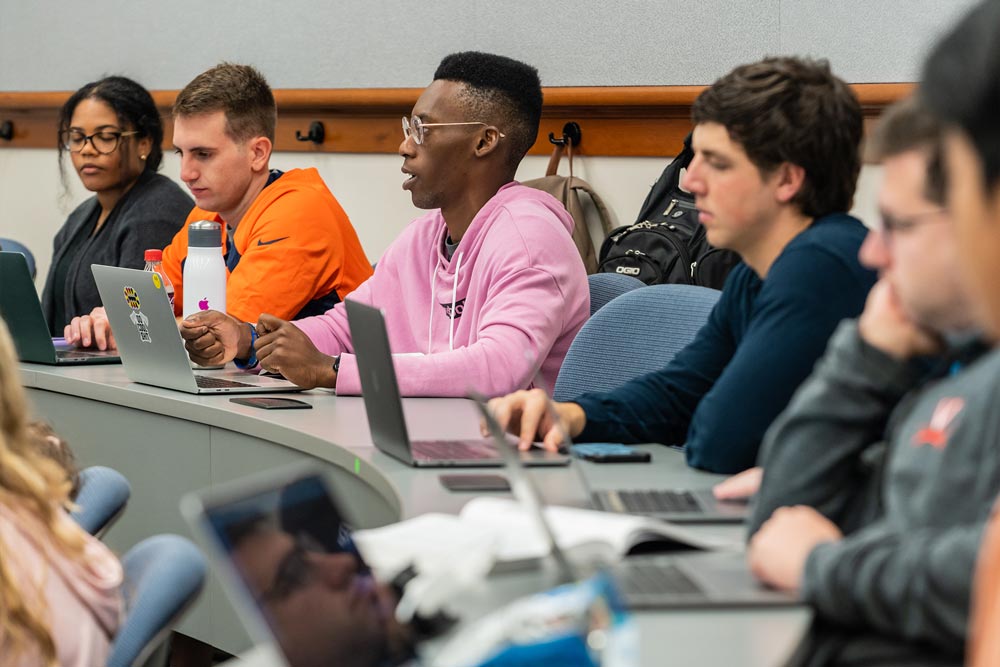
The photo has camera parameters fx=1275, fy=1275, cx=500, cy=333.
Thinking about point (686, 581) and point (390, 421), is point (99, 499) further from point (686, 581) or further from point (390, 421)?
point (686, 581)

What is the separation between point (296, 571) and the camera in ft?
3.34

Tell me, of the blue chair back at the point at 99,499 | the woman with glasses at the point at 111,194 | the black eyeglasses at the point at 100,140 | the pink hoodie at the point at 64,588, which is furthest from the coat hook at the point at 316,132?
the pink hoodie at the point at 64,588

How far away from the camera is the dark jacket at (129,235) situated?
3.71m

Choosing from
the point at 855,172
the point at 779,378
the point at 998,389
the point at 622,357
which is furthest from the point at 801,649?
the point at 622,357

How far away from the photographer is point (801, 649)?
113 cm

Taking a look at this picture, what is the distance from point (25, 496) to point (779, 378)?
3.32ft

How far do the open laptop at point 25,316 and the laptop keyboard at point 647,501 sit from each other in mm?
1660

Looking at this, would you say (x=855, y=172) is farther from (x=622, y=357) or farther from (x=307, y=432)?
(x=307, y=432)

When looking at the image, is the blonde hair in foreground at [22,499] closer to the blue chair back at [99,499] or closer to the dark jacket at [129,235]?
the blue chair back at [99,499]

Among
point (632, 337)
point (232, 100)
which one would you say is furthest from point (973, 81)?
point (232, 100)

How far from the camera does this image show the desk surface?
5.87 ft

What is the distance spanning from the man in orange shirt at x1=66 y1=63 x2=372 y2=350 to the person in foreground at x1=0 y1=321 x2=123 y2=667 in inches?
64.4

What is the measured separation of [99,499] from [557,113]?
2.48 metres

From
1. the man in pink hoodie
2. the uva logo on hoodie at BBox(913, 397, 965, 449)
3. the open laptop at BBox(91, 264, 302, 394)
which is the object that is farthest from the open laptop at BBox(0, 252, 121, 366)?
the uva logo on hoodie at BBox(913, 397, 965, 449)
